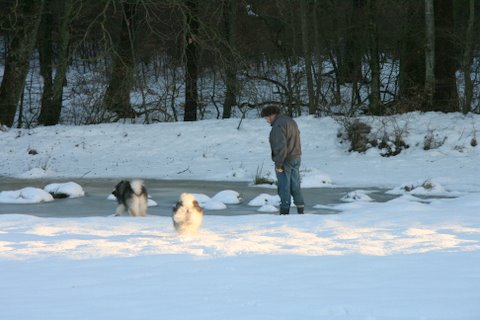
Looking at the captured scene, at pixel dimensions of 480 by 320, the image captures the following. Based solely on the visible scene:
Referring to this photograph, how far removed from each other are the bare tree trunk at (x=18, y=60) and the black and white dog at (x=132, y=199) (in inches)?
600

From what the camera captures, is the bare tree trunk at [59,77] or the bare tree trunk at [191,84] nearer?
the bare tree trunk at [59,77]

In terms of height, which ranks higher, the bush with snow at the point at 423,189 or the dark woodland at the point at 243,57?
the dark woodland at the point at 243,57

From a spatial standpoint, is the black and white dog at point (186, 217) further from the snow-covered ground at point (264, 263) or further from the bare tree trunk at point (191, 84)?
the bare tree trunk at point (191, 84)

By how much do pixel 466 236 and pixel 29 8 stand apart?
20943 millimetres

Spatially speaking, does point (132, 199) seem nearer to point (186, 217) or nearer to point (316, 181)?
point (186, 217)

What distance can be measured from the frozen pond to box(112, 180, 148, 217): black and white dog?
70 centimetres

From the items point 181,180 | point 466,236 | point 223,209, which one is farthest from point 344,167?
point 466,236

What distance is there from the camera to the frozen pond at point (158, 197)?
1262cm

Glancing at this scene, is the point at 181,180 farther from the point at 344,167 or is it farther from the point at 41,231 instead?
the point at 41,231

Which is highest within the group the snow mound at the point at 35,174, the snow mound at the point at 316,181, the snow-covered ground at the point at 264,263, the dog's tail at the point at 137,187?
the dog's tail at the point at 137,187

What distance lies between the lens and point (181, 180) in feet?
62.4

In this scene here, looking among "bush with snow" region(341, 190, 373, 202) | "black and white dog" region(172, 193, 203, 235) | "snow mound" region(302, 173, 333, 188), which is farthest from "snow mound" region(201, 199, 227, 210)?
"black and white dog" region(172, 193, 203, 235)

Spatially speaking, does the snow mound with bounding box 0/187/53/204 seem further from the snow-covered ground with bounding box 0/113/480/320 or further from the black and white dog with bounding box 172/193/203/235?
the black and white dog with bounding box 172/193/203/235

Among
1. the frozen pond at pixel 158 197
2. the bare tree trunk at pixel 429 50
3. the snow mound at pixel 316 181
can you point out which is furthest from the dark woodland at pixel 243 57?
the snow mound at pixel 316 181
